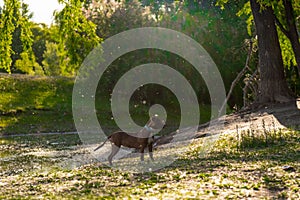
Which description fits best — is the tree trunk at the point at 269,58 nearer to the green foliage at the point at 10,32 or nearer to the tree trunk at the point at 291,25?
the tree trunk at the point at 291,25

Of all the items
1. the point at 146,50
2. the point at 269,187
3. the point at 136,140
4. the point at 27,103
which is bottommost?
the point at 269,187

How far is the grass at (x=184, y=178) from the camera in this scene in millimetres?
10336

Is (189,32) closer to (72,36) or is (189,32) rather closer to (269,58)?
(269,58)

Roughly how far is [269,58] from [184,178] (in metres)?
15.1

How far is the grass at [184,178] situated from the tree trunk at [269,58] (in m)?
7.88

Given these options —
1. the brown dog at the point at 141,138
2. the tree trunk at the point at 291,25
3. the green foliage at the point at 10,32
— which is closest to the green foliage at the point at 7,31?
the green foliage at the point at 10,32

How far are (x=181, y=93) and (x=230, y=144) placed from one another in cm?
3287

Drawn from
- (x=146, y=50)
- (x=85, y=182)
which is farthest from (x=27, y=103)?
(x=85, y=182)

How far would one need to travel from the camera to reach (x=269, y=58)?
25.6 m

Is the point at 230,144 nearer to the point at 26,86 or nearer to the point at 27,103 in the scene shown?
the point at 27,103

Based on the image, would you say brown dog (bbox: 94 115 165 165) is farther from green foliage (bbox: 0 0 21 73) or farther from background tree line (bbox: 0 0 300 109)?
background tree line (bbox: 0 0 300 109)

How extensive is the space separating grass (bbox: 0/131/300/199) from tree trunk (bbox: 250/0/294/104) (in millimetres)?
7880

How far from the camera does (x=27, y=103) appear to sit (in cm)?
4275

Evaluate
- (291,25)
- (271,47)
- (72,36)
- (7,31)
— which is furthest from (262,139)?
(7,31)
